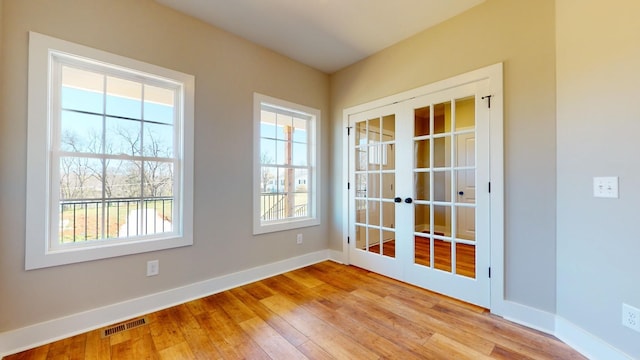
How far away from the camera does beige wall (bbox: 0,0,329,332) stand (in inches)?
65.5

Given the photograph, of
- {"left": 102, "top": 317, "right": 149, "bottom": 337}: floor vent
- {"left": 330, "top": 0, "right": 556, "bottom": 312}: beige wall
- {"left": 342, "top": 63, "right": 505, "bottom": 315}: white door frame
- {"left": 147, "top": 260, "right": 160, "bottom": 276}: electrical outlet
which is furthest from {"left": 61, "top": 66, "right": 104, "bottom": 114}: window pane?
{"left": 342, "top": 63, "right": 505, "bottom": 315}: white door frame

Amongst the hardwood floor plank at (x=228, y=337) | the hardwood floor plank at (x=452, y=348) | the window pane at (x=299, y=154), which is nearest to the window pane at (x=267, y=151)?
the window pane at (x=299, y=154)

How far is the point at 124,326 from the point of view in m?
1.93

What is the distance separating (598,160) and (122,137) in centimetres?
347

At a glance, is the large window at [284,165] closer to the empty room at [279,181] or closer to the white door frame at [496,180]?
the empty room at [279,181]

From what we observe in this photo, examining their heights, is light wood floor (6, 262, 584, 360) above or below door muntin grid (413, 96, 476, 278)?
below

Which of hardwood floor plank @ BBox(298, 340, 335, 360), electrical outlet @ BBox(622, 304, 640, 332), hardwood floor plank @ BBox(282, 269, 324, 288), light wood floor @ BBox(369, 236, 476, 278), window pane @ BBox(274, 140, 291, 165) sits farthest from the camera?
window pane @ BBox(274, 140, 291, 165)

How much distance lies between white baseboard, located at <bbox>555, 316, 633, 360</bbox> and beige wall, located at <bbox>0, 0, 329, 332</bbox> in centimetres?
250

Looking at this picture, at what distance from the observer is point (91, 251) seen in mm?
1913

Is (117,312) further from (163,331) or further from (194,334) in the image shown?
(194,334)

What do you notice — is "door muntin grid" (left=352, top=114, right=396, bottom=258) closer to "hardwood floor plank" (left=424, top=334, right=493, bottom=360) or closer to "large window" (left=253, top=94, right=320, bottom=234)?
"large window" (left=253, top=94, right=320, bottom=234)

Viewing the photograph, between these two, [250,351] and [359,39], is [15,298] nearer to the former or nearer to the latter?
[250,351]

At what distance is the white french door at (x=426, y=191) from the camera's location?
223 centimetres

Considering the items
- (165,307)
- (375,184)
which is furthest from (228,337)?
(375,184)
